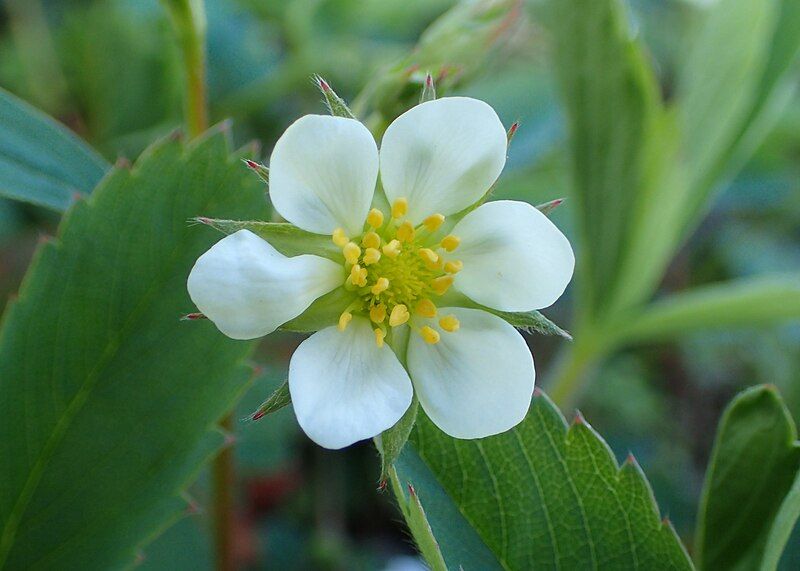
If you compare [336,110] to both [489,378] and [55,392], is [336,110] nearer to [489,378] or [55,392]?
[489,378]

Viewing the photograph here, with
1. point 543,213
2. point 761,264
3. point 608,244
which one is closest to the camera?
point 543,213

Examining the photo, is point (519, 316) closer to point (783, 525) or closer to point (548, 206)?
point (548, 206)

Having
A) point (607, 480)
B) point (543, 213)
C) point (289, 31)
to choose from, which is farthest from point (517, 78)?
point (607, 480)

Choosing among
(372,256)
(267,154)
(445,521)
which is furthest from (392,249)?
(267,154)

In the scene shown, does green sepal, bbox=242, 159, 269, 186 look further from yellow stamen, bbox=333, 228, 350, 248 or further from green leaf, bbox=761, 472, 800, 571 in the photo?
green leaf, bbox=761, 472, 800, 571

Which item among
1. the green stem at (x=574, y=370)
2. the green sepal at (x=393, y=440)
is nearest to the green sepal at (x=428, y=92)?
the green sepal at (x=393, y=440)
